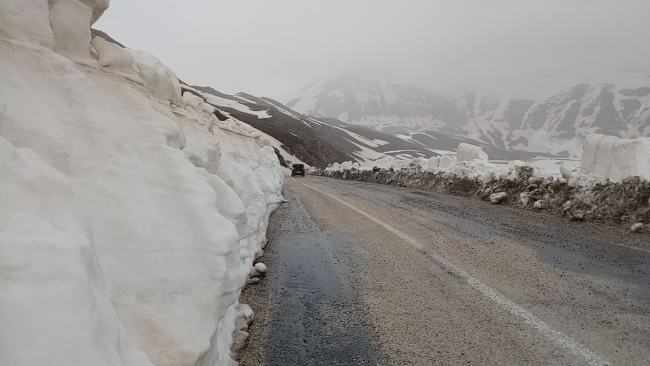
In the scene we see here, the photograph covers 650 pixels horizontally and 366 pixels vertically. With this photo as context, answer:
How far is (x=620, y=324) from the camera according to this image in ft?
9.95

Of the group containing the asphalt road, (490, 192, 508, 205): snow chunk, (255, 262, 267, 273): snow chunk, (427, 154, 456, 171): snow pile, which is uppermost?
(427, 154, 456, 171): snow pile

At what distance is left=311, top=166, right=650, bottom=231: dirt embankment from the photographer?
6.91 m

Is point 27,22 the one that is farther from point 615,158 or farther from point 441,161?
point 441,161

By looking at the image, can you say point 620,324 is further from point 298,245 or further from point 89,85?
point 89,85

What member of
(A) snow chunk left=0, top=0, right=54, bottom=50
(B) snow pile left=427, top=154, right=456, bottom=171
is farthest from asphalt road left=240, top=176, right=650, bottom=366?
(B) snow pile left=427, top=154, right=456, bottom=171

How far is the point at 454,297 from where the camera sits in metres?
→ 3.61

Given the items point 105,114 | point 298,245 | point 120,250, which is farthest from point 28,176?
point 298,245

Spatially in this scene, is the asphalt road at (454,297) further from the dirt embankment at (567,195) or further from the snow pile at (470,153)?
the snow pile at (470,153)

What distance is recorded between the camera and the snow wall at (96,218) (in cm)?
125

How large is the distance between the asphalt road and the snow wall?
828 mm

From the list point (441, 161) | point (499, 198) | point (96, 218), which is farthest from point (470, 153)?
point (96, 218)

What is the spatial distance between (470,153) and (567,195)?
327 inches

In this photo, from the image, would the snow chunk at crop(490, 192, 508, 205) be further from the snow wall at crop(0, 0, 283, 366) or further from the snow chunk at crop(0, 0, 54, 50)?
the snow chunk at crop(0, 0, 54, 50)

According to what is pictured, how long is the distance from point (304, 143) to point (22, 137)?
72.5m
